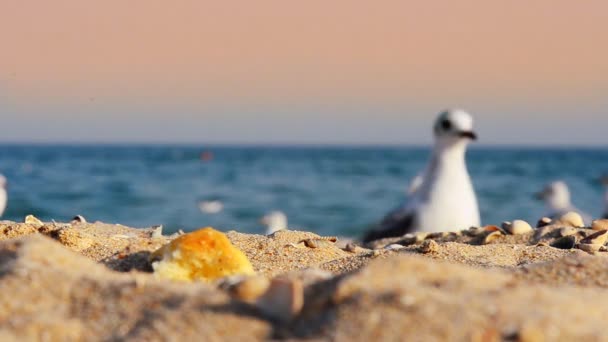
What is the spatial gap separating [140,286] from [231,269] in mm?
608

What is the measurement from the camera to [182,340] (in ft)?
5.15

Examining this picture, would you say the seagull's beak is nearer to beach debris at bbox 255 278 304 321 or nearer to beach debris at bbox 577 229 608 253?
beach debris at bbox 577 229 608 253

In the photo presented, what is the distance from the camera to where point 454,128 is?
7902 millimetres

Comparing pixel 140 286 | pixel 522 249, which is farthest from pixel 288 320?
pixel 522 249

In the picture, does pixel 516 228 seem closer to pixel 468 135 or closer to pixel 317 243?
pixel 317 243

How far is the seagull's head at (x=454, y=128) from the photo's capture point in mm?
7804

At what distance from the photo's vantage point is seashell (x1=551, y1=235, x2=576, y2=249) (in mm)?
3668

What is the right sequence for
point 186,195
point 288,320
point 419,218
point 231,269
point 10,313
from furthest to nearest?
point 186,195
point 419,218
point 231,269
point 10,313
point 288,320

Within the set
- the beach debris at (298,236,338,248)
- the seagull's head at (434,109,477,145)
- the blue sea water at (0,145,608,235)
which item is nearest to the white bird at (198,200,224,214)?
the blue sea water at (0,145,608,235)

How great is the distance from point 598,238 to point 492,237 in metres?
0.62

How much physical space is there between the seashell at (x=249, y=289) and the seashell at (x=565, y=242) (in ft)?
7.61

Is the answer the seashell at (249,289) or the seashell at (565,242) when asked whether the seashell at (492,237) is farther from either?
the seashell at (249,289)

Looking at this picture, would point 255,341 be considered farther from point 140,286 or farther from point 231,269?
point 231,269

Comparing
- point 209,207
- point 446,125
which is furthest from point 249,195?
point 446,125
